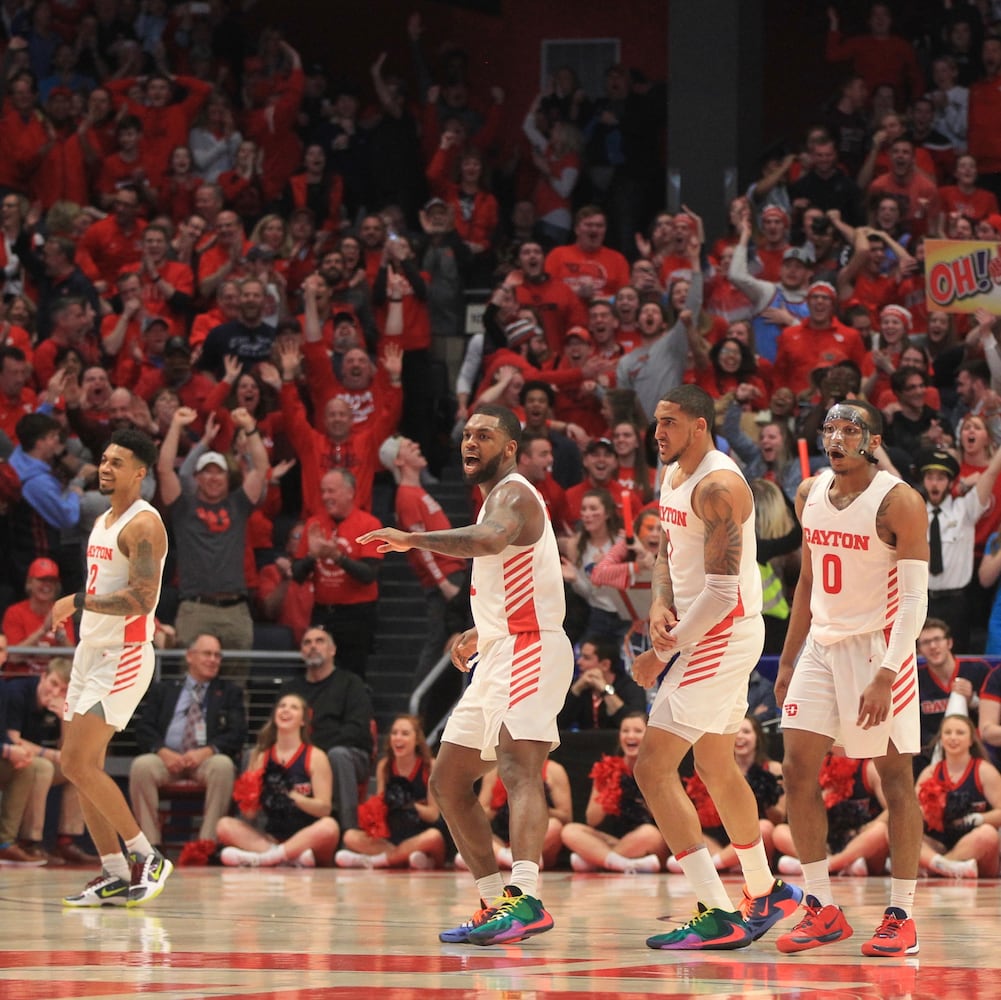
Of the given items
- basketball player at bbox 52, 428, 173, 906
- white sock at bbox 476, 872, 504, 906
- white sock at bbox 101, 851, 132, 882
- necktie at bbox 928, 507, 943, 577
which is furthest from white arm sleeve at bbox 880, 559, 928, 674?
necktie at bbox 928, 507, 943, 577

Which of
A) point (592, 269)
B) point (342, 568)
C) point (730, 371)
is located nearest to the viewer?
point (342, 568)

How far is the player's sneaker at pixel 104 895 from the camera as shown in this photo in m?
10.0

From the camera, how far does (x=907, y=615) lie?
768 centimetres

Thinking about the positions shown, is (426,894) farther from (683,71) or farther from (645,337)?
(683,71)

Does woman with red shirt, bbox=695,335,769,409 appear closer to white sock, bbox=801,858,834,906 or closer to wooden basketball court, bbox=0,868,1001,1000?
wooden basketball court, bbox=0,868,1001,1000

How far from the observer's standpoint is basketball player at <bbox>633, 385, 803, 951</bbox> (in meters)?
7.79

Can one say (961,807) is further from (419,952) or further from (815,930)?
(419,952)

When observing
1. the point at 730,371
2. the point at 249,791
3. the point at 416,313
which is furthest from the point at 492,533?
the point at 416,313

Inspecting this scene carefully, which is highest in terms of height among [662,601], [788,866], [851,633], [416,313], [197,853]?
[416,313]

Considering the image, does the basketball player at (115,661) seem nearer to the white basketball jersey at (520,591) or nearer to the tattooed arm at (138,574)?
the tattooed arm at (138,574)

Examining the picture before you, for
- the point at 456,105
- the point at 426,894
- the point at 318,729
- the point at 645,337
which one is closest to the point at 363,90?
the point at 456,105

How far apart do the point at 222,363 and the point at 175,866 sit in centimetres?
465

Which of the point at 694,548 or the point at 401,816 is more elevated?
the point at 694,548

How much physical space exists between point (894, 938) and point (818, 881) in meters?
0.40
